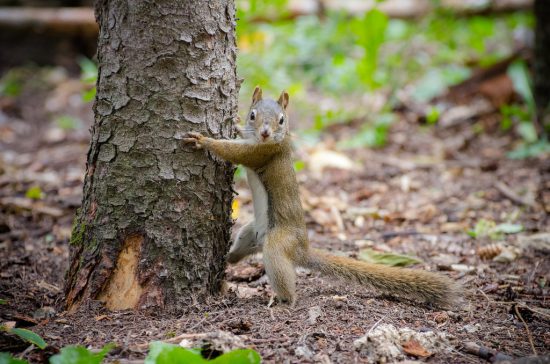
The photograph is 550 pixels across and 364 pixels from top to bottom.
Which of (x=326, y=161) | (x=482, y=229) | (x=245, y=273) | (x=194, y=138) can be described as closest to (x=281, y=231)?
(x=245, y=273)

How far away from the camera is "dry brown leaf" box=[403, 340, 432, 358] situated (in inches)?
97.1

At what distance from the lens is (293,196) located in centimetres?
352

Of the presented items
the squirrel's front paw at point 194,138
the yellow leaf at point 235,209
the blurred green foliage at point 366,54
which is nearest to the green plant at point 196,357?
the squirrel's front paw at point 194,138

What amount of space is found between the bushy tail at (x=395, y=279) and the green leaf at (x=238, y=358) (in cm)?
131

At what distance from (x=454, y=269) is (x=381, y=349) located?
1.56 meters

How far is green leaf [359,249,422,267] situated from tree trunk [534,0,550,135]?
12.4ft

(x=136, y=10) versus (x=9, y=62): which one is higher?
(x=9, y=62)

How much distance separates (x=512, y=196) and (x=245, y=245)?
9.98 ft

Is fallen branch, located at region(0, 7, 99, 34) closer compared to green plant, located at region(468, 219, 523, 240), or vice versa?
green plant, located at region(468, 219, 523, 240)

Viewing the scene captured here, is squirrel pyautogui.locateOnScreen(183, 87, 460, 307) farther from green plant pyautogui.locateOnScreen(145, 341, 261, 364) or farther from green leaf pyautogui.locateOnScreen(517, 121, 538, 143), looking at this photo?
green leaf pyautogui.locateOnScreen(517, 121, 538, 143)

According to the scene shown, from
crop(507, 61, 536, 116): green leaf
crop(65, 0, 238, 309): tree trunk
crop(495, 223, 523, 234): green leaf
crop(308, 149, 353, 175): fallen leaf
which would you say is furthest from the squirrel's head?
crop(507, 61, 536, 116): green leaf

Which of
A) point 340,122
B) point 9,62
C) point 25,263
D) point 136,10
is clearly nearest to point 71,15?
point 9,62

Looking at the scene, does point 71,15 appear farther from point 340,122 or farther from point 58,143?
point 340,122

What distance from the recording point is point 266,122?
11.2 ft
